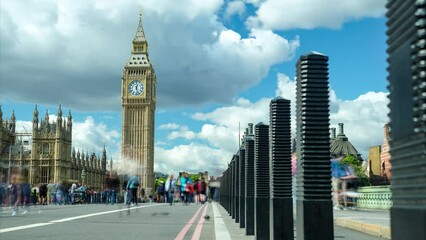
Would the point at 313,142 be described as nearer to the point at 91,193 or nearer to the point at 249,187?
the point at 249,187

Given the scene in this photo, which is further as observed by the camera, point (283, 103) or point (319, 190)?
point (283, 103)

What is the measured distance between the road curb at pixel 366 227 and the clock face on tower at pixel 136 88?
127 m

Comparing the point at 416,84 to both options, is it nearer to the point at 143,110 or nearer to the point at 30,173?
the point at 30,173

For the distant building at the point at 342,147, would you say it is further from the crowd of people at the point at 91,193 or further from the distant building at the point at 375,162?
the crowd of people at the point at 91,193

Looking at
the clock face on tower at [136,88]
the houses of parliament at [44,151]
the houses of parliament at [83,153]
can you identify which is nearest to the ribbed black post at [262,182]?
the houses of parliament at [83,153]

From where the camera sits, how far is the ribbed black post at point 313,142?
5.22 m

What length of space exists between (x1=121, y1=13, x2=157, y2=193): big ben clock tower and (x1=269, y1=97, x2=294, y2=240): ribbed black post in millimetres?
132068

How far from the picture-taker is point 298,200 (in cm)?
543

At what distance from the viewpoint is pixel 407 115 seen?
8.81 ft

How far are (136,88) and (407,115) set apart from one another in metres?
142

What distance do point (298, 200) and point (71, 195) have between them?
41.7 metres

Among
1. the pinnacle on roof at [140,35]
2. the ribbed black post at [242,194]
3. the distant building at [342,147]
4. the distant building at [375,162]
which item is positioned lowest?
the ribbed black post at [242,194]

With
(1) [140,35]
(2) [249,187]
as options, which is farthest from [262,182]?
(1) [140,35]

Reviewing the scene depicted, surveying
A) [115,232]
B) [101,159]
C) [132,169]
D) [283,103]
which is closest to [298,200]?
[283,103]
